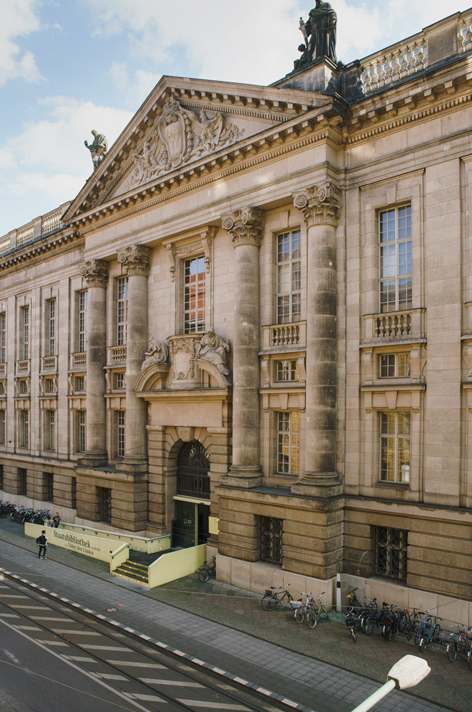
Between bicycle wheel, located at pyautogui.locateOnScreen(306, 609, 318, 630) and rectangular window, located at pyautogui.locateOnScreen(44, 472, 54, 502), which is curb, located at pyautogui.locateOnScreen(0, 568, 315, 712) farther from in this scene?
rectangular window, located at pyautogui.locateOnScreen(44, 472, 54, 502)

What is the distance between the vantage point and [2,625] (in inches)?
717

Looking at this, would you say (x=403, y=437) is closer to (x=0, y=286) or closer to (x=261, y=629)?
(x=261, y=629)

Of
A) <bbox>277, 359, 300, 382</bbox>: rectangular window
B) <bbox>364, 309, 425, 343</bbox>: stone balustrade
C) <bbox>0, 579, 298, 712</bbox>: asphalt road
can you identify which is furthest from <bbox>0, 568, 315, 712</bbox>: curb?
<bbox>364, 309, 425, 343</bbox>: stone balustrade

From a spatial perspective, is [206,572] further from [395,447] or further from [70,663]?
[395,447]

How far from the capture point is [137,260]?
28.4 m

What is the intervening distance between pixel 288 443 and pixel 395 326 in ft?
21.8

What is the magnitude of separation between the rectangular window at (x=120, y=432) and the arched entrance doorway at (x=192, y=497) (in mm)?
4895

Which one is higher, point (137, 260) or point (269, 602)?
point (137, 260)

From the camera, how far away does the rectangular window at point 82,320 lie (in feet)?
115

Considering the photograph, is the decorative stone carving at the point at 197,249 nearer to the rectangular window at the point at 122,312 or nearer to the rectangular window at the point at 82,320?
the rectangular window at the point at 122,312

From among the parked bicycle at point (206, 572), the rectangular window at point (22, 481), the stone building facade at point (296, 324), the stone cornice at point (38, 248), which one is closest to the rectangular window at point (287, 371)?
the stone building facade at point (296, 324)

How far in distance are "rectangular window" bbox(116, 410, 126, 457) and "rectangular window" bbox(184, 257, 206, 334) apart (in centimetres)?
709

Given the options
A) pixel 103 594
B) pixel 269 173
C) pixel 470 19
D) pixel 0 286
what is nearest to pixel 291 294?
pixel 269 173

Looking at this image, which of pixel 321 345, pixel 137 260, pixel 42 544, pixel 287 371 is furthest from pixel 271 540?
pixel 137 260
